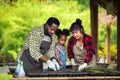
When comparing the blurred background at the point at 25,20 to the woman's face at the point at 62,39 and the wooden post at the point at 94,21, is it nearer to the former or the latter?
the wooden post at the point at 94,21

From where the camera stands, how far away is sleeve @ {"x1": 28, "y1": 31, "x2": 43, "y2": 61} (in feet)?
22.9

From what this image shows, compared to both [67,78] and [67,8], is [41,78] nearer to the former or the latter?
[67,78]

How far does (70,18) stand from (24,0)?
233 centimetres

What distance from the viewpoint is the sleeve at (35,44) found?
6.98m

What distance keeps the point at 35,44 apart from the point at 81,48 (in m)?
0.73

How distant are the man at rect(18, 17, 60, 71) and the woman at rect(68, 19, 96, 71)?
0.27 metres

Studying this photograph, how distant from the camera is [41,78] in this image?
6.23m

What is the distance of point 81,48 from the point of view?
7.37 m

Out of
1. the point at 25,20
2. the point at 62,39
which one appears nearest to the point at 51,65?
the point at 62,39

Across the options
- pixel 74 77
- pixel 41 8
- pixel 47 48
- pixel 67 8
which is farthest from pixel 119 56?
pixel 67 8

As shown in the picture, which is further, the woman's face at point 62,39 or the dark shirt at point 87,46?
the woman's face at point 62,39

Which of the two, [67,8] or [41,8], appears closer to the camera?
[41,8]

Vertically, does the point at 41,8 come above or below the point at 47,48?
above

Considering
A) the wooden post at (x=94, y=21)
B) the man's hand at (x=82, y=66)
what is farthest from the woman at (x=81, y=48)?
the wooden post at (x=94, y=21)
